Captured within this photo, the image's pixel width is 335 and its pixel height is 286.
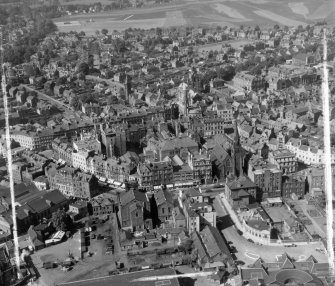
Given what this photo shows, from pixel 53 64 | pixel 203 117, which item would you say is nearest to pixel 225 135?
pixel 203 117

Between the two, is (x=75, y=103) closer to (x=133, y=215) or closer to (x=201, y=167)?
(x=201, y=167)

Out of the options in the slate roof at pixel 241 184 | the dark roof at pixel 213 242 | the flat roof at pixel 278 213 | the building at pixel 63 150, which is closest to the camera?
the dark roof at pixel 213 242

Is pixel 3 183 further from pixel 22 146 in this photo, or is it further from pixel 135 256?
pixel 135 256

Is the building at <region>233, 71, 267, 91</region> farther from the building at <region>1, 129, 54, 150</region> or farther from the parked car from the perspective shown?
the parked car

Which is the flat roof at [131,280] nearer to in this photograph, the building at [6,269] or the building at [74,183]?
the building at [6,269]

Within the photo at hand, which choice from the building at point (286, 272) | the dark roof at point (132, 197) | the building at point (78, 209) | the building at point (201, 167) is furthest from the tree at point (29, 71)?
the building at point (286, 272)

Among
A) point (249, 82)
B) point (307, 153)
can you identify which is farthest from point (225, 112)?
point (249, 82)
